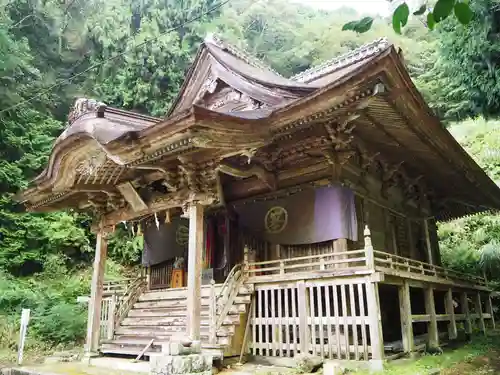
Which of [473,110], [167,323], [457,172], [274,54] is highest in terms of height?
[274,54]

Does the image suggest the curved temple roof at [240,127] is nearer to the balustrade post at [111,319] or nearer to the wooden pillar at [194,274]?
the wooden pillar at [194,274]

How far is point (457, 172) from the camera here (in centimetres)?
1102

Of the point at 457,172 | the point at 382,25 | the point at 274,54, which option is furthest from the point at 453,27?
the point at 382,25

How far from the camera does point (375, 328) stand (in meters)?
6.68

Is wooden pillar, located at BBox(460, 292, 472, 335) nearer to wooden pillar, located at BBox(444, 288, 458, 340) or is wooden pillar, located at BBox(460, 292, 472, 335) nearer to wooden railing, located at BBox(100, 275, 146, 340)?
wooden pillar, located at BBox(444, 288, 458, 340)

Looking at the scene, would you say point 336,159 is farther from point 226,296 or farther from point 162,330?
point 162,330

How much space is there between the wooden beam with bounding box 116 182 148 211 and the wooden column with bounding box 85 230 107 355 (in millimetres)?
1392

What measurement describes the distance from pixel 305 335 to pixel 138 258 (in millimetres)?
13116

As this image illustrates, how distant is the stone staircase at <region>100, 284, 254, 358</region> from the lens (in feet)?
24.8

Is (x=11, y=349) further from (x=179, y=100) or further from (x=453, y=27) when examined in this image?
(x=453, y=27)

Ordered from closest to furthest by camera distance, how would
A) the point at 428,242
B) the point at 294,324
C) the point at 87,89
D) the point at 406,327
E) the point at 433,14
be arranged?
1. the point at 433,14
2. the point at 294,324
3. the point at 406,327
4. the point at 428,242
5. the point at 87,89

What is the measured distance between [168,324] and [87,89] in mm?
17854

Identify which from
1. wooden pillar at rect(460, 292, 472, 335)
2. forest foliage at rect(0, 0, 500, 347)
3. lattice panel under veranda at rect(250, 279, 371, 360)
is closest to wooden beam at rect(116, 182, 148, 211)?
lattice panel under veranda at rect(250, 279, 371, 360)

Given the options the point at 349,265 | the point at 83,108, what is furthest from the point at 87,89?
the point at 349,265
